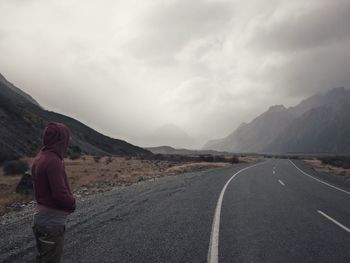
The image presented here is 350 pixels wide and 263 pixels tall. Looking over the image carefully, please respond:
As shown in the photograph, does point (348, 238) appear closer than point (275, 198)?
Yes

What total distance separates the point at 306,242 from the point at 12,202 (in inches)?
471

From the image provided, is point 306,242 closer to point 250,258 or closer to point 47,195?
point 250,258

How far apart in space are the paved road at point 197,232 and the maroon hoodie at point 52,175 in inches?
96.2

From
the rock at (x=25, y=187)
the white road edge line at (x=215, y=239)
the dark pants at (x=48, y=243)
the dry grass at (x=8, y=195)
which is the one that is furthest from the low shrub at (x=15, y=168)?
the dark pants at (x=48, y=243)

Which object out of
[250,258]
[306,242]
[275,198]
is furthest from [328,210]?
[250,258]

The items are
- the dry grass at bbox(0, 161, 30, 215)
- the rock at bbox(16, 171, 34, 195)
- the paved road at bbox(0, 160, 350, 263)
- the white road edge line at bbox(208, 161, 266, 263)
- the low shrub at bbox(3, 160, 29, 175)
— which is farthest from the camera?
the low shrub at bbox(3, 160, 29, 175)

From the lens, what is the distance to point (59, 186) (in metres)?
3.98

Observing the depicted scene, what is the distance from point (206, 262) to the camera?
19.5ft

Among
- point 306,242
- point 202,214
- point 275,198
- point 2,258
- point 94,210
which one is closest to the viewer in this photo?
point 2,258

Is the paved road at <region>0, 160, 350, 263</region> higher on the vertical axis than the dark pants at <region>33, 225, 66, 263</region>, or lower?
lower

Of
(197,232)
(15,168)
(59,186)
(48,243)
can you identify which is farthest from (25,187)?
(59,186)

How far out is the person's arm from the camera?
396cm

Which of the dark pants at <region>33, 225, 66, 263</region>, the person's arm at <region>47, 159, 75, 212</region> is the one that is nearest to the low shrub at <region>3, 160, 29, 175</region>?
the dark pants at <region>33, 225, 66, 263</region>

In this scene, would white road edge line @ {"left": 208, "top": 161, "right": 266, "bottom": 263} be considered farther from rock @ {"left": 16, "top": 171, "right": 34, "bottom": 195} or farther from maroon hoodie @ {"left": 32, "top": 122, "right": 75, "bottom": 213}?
rock @ {"left": 16, "top": 171, "right": 34, "bottom": 195}
